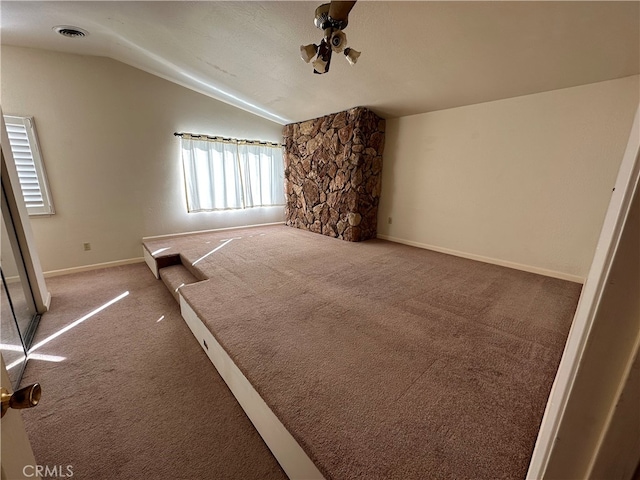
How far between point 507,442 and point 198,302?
205 centimetres

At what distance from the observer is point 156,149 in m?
3.84

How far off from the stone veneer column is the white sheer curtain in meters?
0.36

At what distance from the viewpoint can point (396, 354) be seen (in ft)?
5.06

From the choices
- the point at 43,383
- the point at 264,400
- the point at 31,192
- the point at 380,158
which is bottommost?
the point at 43,383

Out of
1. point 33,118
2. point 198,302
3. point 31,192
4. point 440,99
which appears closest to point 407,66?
point 440,99

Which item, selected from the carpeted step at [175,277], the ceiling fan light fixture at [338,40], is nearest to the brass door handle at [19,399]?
the ceiling fan light fixture at [338,40]

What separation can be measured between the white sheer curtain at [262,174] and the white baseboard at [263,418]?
136 inches

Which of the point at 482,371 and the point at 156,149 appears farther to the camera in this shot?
the point at 156,149

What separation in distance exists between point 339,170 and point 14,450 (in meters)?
4.06

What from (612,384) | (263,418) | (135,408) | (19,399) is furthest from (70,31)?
(612,384)

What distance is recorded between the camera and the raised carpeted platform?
102 cm

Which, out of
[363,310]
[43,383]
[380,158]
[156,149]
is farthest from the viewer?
[380,158]

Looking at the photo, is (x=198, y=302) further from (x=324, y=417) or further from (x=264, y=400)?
(x=324, y=417)

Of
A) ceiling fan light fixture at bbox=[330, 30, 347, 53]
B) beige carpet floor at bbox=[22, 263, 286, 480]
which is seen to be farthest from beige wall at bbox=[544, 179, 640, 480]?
ceiling fan light fixture at bbox=[330, 30, 347, 53]
